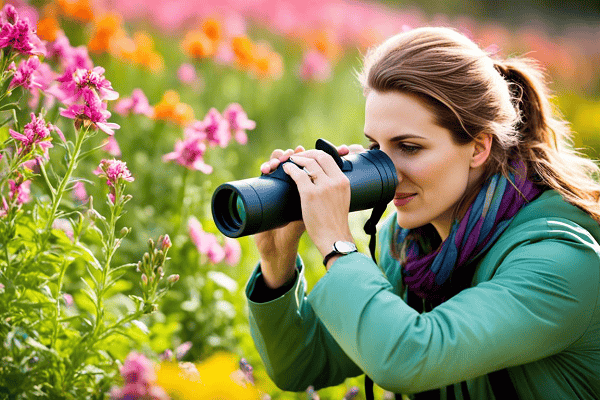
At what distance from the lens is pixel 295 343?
1.93 metres

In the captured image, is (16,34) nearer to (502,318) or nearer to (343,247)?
(343,247)

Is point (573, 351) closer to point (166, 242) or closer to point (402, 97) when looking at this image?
point (402, 97)

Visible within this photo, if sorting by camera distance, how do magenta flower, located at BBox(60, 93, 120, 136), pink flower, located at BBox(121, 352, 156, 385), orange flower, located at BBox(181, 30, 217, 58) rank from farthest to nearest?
1. orange flower, located at BBox(181, 30, 217, 58)
2. magenta flower, located at BBox(60, 93, 120, 136)
3. pink flower, located at BBox(121, 352, 156, 385)

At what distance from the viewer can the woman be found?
4.55ft

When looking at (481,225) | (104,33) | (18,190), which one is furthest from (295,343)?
(104,33)

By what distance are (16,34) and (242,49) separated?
7.20 ft

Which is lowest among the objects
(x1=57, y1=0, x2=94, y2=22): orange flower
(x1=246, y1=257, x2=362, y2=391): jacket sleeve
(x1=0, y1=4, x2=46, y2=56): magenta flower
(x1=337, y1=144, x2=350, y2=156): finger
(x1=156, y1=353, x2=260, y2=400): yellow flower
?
(x1=246, y1=257, x2=362, y2=391): jacket sleeve

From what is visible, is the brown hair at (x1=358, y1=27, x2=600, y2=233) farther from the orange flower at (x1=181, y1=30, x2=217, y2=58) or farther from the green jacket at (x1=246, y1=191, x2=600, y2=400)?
the orange flower at (x1=181, y1=30, x2=217, y2=58)

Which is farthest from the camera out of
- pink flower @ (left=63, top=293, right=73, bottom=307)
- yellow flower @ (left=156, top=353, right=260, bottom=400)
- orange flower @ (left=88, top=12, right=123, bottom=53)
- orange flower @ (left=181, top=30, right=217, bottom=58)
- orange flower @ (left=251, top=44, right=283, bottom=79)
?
orange flower @ (left=251, top=44, right=283, bottom=79)

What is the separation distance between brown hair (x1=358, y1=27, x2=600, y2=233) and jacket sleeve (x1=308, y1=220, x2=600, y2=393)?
26cm

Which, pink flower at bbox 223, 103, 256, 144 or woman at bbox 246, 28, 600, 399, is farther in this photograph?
pink flower at bbox 223, 103, 256, 144

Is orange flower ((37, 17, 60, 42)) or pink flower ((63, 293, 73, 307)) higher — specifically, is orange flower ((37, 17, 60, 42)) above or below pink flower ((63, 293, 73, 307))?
above

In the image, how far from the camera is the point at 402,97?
171 centimetres

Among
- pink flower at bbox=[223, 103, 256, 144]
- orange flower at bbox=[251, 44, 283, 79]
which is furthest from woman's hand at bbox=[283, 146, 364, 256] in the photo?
orange flower at bbox=[251, 44, 283, 79]
